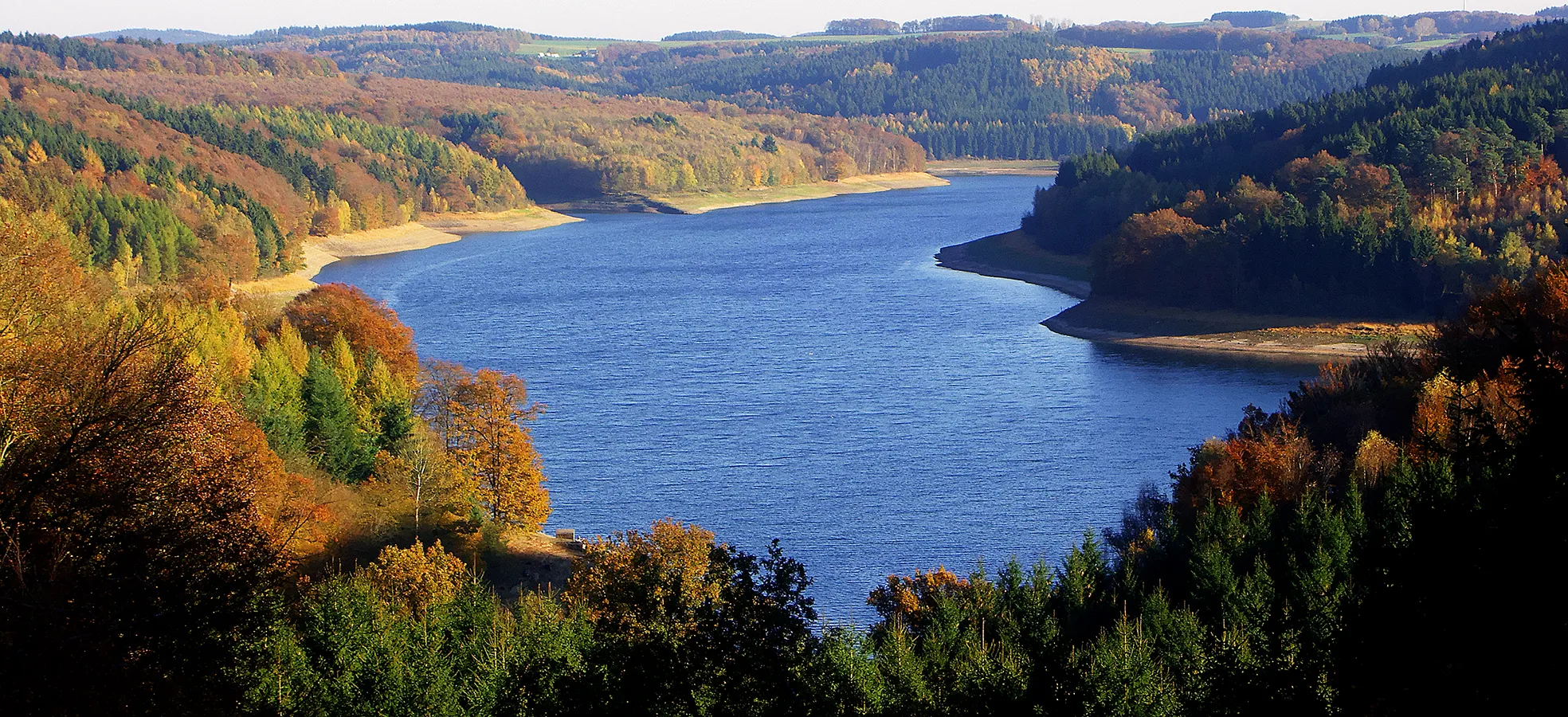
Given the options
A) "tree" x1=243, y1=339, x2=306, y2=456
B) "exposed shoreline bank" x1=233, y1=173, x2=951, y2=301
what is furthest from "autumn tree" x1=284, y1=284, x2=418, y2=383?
"exposed shoreline bank" x1=233, y1=173, x2=951, y2=301

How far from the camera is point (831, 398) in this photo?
4978 cm

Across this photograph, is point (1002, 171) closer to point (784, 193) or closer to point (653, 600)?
point (784, 193)

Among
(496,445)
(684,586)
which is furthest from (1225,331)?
(684,586)

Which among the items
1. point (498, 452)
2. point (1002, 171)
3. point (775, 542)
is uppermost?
point (775, 542)

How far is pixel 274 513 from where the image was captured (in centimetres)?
2311

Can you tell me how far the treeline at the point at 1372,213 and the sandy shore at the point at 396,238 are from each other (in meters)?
46.2

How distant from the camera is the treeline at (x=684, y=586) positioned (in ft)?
31.8

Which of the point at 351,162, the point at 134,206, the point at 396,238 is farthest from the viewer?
the point at 351,162

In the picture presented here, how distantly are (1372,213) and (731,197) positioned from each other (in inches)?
3698

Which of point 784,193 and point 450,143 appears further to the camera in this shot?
point 784,193

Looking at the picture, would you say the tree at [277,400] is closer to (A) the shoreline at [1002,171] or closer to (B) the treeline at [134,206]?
(B) the treeline at [134,206]

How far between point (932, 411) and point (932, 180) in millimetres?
139940

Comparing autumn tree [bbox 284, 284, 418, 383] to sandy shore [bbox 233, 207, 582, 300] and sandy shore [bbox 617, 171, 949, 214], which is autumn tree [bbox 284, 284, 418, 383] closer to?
sandy shore [bbox 233, 207, 582, 300]

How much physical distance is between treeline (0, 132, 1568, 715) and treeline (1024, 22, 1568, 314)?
32167mm
